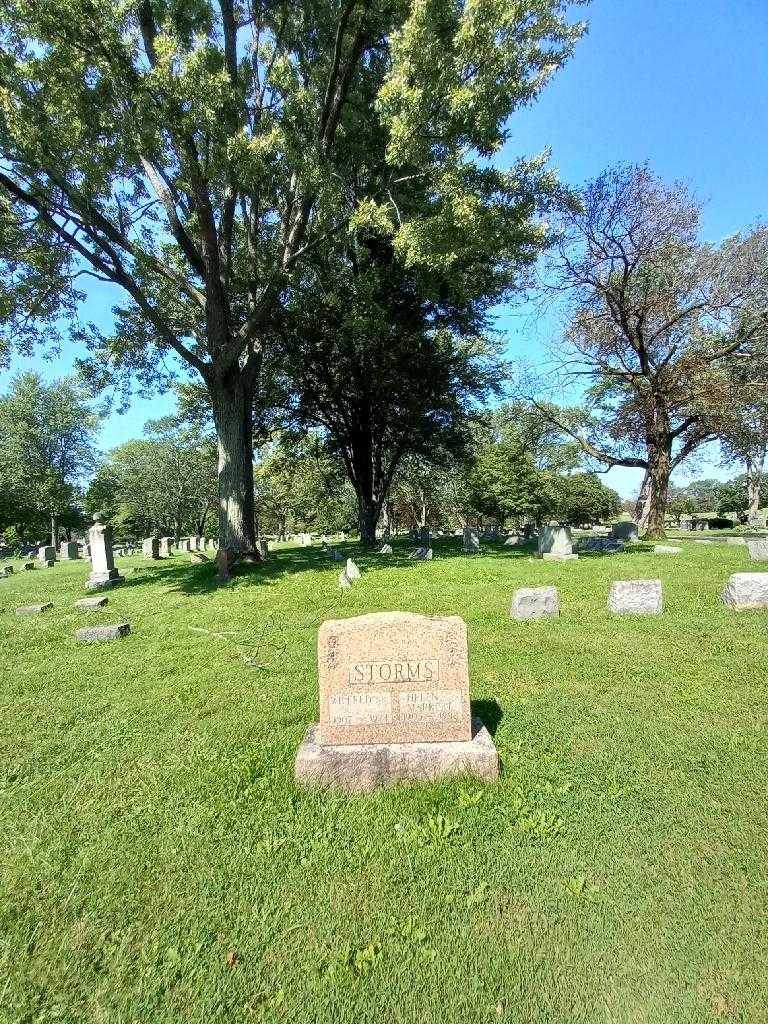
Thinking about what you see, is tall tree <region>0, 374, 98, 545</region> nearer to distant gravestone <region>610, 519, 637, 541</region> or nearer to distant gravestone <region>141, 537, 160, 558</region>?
distant gravestone <region>141, 537, 160, 558</region>

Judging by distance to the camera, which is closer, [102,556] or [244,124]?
[244,124]

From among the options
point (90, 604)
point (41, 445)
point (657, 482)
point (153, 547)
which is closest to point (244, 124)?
point (90, 604)

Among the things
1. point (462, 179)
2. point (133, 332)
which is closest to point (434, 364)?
point (462, 179)

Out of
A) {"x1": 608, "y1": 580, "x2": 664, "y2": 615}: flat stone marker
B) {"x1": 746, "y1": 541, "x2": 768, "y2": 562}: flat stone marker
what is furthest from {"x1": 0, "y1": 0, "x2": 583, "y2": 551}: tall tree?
{"x1": 746, "y1": 541, "x2": 768, "y2": 562}: flat stone marker

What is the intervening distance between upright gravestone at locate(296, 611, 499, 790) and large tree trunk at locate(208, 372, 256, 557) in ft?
31.7

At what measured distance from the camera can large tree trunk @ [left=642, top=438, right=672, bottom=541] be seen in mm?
20297

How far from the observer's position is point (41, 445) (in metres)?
35.8

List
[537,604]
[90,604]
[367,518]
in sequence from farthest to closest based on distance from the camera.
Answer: [367,518] → [90,604] → [537,604]

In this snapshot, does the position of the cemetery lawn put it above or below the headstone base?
below

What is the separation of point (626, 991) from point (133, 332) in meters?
17.0

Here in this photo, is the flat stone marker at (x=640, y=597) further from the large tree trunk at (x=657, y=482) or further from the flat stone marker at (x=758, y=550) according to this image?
the large tree trunk at (x=657, y=482)

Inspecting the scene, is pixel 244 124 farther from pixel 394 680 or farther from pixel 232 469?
pixel 394 680

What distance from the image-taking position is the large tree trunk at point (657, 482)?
20.3m

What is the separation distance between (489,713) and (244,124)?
12057mm
